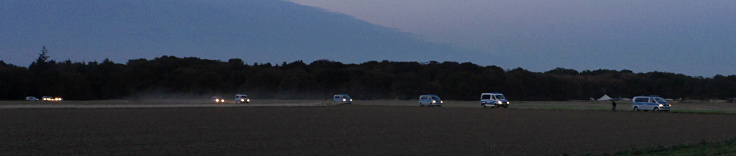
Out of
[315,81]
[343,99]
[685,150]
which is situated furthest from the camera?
[315,81]

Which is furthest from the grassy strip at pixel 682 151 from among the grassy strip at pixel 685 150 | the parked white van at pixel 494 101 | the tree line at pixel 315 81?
the tree line at pixel 315 81

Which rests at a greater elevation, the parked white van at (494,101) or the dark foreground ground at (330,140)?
the parked white van at (494,101)

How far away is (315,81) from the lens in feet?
485

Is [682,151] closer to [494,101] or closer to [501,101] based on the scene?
[501,101]

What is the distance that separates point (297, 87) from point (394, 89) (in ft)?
70.2

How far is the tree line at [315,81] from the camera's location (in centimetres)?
13088

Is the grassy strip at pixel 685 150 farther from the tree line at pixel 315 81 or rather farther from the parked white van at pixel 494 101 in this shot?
the tree line at pixel 315 81

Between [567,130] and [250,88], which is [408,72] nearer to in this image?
[250,88]

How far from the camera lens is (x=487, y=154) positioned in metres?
16.3

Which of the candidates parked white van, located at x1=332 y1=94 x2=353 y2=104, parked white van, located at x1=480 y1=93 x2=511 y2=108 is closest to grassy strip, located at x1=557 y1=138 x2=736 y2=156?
parked white van, located at x1=480 y1=93 x2=511 y2=108

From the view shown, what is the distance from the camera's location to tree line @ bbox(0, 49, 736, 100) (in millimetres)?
130875

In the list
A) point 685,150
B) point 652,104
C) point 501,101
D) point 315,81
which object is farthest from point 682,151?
point 315,81

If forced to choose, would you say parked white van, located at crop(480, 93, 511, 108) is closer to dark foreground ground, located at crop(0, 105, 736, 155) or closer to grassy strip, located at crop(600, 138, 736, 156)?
dark foreground ground, located at crop(0, 105, 736, 155)

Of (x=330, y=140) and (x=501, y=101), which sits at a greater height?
(x=501, y=101)
